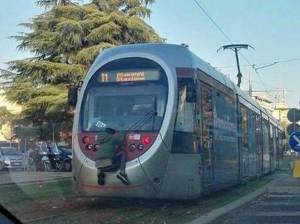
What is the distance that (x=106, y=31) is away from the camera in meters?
41.0

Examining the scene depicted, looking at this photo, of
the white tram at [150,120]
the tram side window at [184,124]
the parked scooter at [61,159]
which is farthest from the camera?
the parked scooter at [61,159]

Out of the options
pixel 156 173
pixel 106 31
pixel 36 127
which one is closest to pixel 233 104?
pixel 156 173

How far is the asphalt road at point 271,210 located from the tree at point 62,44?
2415 centimetres

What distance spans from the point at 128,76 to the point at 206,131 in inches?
88.8

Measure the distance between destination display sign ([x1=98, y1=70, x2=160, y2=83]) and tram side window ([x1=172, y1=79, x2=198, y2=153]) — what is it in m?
0.58

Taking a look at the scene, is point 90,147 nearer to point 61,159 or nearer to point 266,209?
point 266,209

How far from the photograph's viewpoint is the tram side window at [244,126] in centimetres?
2033

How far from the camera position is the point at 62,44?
4203 centimetres

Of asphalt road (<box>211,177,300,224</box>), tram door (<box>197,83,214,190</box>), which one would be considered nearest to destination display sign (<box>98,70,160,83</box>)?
tram door (<box>197,83,214,190</box>)

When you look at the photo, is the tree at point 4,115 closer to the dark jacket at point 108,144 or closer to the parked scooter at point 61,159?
the parked scooter at point 61,159

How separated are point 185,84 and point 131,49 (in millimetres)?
1436

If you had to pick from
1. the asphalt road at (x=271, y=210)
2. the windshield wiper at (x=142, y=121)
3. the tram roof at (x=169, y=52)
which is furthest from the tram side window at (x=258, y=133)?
the windshield wiper at (x=142, y=121)

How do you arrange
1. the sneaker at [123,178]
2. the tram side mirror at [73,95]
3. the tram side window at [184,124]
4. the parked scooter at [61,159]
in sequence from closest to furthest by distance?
the sneaker at [123,178]
the tram side window at [184,124]
the tram side mirror at [73,95]
the parked scooter at [61,159]

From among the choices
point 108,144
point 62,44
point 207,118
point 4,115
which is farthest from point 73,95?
point 4,115
